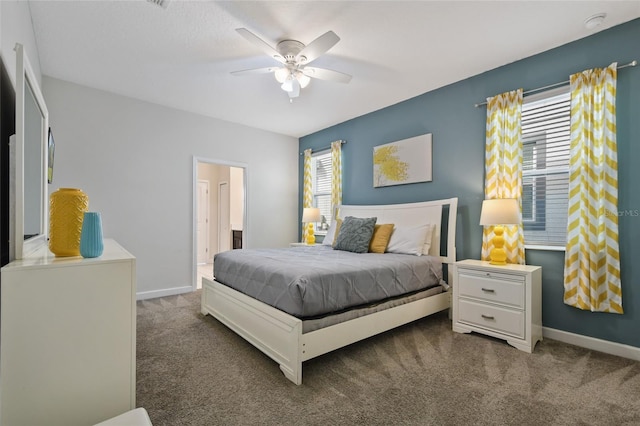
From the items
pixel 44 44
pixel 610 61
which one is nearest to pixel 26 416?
pixel 44 44

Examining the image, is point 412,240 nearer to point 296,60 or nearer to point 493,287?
point 493,287

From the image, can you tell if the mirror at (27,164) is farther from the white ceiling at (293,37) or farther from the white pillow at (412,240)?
the white pillow at (412,240)

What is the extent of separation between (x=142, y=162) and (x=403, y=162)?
350 centimetres

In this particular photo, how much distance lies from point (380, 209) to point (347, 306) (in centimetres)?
208

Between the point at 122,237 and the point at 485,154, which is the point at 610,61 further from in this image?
the point at 122,237

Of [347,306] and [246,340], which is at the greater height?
[347,306]

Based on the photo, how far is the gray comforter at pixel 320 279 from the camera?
6.90ft

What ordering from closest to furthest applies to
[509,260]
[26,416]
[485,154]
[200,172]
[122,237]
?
[26,416] < [509,260] < [485,154] < [122,237] < [200,172]

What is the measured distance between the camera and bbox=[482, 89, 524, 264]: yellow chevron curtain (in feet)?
9.71

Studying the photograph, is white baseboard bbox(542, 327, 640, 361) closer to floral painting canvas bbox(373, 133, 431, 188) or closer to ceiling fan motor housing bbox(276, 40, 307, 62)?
floral painting canvas bbox(373, 133, 431, 188)

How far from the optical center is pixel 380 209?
4172 millimetres

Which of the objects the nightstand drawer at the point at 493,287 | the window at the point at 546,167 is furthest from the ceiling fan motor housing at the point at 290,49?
the nightstand drawer at the point at 493,287

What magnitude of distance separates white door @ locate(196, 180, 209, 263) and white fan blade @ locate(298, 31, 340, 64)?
5.64 metres

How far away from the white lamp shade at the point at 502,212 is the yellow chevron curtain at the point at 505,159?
0.96 feet
